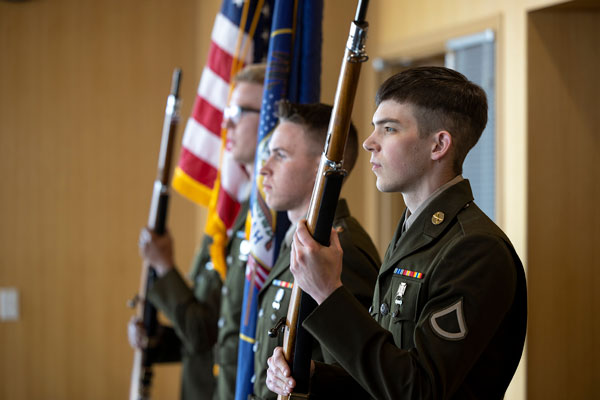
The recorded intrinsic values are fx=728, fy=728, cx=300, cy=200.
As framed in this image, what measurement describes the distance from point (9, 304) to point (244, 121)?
208 centimetres

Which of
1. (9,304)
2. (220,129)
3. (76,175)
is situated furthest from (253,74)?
(9,304)

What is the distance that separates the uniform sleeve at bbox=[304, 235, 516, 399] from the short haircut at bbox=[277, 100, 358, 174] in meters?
0.73

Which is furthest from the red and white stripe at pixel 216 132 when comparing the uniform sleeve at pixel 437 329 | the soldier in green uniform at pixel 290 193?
the uniform sleeve at pixel 437 329

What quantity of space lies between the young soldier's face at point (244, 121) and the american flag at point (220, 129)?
20 cm

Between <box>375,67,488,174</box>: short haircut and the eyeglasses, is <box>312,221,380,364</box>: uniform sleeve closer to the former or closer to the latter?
<box>375,67,488,174</box>: short haircut

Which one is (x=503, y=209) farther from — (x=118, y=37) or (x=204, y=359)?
(x=118, y=37)

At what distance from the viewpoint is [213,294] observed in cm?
255

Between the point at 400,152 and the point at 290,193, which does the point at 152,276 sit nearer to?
the point at 290,193

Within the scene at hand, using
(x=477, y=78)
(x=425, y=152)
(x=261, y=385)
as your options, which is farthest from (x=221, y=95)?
(x=425, y=152)

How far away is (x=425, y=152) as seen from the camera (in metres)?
1.25

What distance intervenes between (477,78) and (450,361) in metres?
1.84

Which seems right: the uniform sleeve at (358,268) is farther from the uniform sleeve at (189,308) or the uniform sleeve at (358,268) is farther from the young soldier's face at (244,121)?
the uniform sleeve at (189,308)

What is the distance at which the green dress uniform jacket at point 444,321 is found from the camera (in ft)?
3.51

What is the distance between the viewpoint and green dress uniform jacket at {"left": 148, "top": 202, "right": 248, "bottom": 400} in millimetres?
2258
